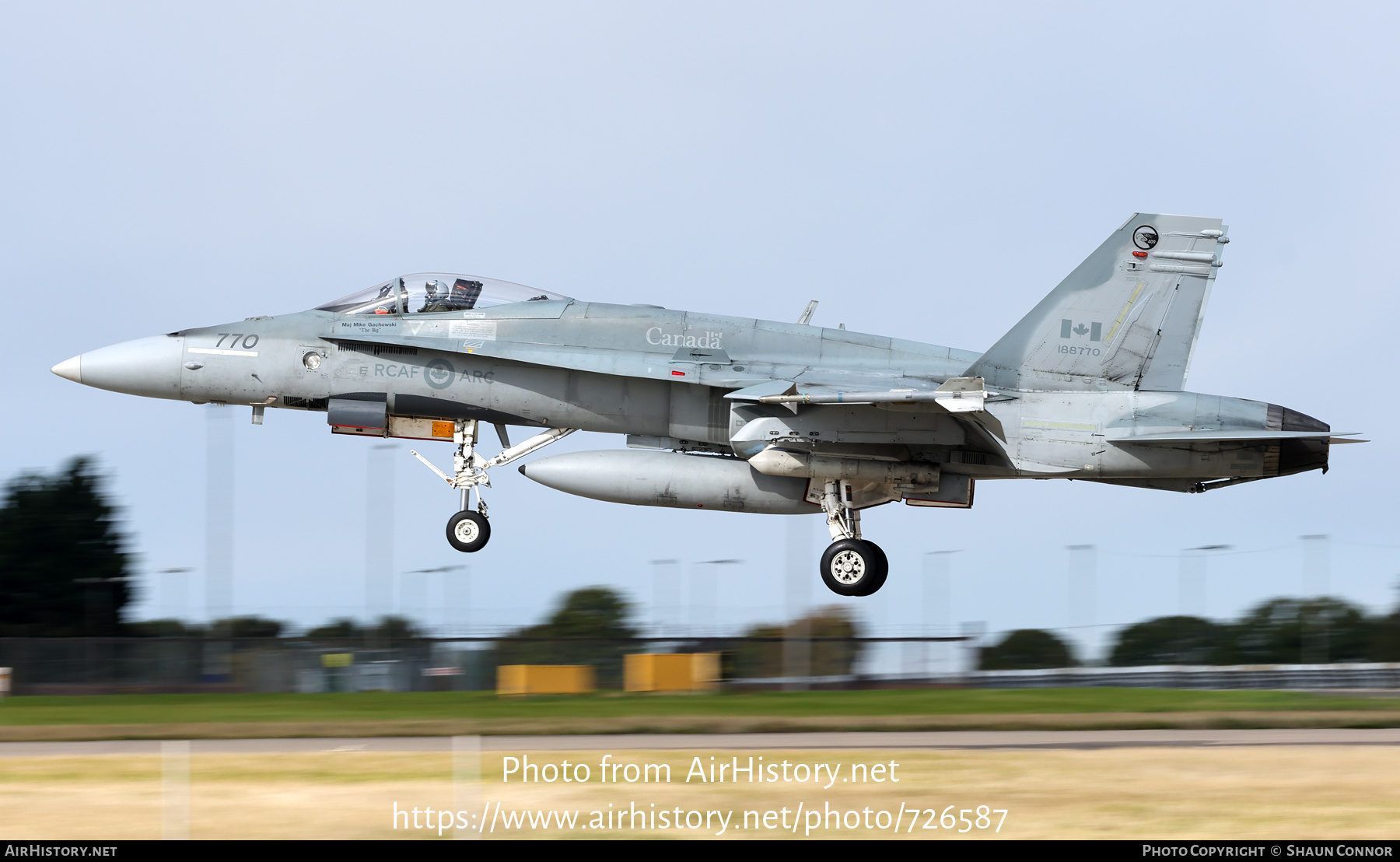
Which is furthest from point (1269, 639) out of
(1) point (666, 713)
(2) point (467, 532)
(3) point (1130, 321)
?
(2) point (467, 532)

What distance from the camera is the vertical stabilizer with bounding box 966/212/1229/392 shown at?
803 inches

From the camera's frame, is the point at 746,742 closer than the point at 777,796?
No

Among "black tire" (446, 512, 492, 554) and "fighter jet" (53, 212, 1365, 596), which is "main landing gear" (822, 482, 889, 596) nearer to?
"fighter jet" (53, 212, 1365, 596)

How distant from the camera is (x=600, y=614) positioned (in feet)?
136

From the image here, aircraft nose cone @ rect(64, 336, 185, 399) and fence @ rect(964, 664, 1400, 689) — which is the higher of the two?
aircraft nose cone @ rect(64, 336, 185, 399)

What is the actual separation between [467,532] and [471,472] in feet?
2.99

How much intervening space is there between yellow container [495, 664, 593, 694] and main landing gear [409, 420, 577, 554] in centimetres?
617

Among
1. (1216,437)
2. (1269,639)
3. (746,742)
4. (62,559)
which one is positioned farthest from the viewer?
(62,559)

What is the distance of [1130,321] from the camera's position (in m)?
20.4

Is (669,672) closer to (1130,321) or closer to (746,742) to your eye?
(746,742)

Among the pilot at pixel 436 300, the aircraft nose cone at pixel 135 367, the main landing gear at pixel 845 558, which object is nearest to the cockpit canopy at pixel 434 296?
the pilot at pixel 436 300

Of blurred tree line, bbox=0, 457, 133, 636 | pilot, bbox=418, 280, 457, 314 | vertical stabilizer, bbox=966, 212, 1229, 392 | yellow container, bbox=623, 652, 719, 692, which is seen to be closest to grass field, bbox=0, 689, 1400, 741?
yellow container, bbox=623, 652, 719, 692

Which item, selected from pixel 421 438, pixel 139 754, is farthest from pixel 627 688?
pixel 139 754
